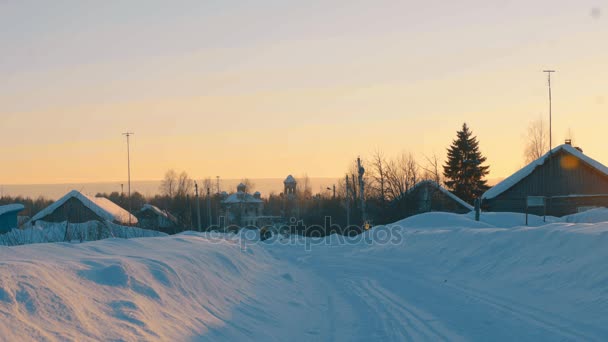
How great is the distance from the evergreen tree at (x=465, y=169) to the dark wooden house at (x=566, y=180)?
19.2 meters

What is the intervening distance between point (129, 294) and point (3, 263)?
162cm

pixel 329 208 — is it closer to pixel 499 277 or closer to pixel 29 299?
pixel 499 277

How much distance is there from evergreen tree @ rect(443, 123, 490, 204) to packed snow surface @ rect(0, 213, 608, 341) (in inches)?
1797

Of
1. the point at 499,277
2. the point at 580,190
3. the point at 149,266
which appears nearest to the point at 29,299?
the point at 149,266

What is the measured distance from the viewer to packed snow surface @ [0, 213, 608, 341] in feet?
24.7

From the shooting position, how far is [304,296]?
14.3 m

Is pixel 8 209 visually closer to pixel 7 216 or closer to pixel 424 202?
pixel 7 216

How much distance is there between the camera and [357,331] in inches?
383

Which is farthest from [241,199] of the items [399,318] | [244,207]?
[399,318]

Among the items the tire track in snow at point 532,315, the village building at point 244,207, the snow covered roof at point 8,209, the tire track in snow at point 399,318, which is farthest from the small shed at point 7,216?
the village building at point 244,207

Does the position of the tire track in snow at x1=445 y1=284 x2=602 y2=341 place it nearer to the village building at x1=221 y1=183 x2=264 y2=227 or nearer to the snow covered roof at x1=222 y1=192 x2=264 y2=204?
the village building at x1=221 y1=183 x2=264 y2=227

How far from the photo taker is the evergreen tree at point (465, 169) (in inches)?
2504

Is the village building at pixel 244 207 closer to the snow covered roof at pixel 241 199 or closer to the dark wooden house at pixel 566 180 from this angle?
the snow covered roof at pixel 241 199

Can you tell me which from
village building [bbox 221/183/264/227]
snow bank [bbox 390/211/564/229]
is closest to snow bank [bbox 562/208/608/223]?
snow bank [bbox 390/211/564/229]
